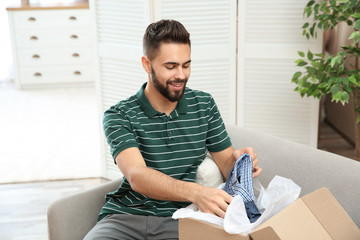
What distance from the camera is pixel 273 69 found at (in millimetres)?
3193

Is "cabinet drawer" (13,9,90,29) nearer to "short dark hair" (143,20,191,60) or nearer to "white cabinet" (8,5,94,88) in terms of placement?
"white cabinet" (8,5,94,88)

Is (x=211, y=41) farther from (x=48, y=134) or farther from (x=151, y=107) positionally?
(x=48, y=134)

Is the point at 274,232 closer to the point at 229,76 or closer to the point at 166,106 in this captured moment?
the point at 166,106

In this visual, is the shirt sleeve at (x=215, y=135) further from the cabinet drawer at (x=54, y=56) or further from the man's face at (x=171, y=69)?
the cabinet drawer at (x=54, y=56)

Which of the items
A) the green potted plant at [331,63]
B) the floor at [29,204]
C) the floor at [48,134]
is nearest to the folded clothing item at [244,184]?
the green potted plant at [331,63]

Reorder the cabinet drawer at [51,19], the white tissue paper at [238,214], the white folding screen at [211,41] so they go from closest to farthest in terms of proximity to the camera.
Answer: the white tissue paper at [238,214] < the white folding screen at [211,41] < the cabinet drawer at [51,19]

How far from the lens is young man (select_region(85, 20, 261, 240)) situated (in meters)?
1.72

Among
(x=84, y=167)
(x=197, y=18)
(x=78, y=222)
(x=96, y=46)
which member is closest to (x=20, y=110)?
A: (x=84, y=167)

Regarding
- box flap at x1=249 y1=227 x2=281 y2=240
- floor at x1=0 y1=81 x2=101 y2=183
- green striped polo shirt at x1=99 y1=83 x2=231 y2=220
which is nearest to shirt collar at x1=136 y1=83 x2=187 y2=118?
green striped polo shirt at x1=99 y1=83 x2=231 y2=220

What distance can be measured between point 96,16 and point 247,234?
7.43 ft

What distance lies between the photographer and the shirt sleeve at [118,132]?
5.61ft

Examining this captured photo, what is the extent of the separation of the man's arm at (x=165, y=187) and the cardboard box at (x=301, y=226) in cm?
10

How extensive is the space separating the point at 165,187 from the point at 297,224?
1.50 feet

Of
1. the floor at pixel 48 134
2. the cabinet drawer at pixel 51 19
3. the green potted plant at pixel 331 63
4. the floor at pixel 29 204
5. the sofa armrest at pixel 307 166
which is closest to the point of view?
the sofa armrest at pixel 307 166
